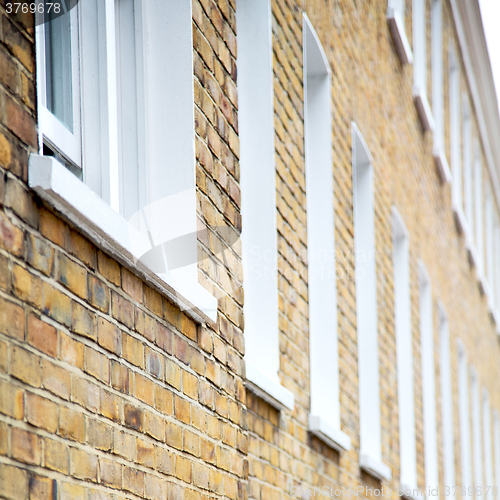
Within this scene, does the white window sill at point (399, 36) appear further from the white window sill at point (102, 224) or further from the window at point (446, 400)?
the white window sill at point (102, 224)

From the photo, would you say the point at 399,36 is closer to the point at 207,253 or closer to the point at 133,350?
the point at 207,253

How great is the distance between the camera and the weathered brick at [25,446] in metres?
1.72

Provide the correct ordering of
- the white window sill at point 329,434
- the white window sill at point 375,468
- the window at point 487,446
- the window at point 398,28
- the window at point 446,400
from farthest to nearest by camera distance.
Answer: the window at point 487,446 → the window at point 446,400 → the window at point 398,28 → the white window sill at point 375,468 → the white window sill at point 329,434

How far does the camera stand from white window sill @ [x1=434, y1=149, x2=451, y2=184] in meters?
10.1

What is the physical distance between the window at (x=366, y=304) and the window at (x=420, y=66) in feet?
7.93

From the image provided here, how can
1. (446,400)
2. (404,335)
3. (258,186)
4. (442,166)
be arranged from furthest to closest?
(442,166)
(446,400)
(404,335)
(258,186)

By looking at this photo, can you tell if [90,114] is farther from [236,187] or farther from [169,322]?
[236,187]

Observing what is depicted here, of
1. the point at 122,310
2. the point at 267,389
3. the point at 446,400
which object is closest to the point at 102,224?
the point at 122,310

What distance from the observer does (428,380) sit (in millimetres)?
9070

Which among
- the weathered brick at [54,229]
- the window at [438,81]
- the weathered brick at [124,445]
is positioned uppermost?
the window at [438,81]

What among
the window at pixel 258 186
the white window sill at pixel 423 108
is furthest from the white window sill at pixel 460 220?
the window at pixel 258 186

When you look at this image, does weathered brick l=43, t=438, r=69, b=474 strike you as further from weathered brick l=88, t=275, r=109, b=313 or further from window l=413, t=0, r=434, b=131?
window l=413, t=0, r=434, b=131

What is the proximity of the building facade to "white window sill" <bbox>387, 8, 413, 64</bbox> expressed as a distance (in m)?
0.03

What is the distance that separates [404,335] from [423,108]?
7.79ft
